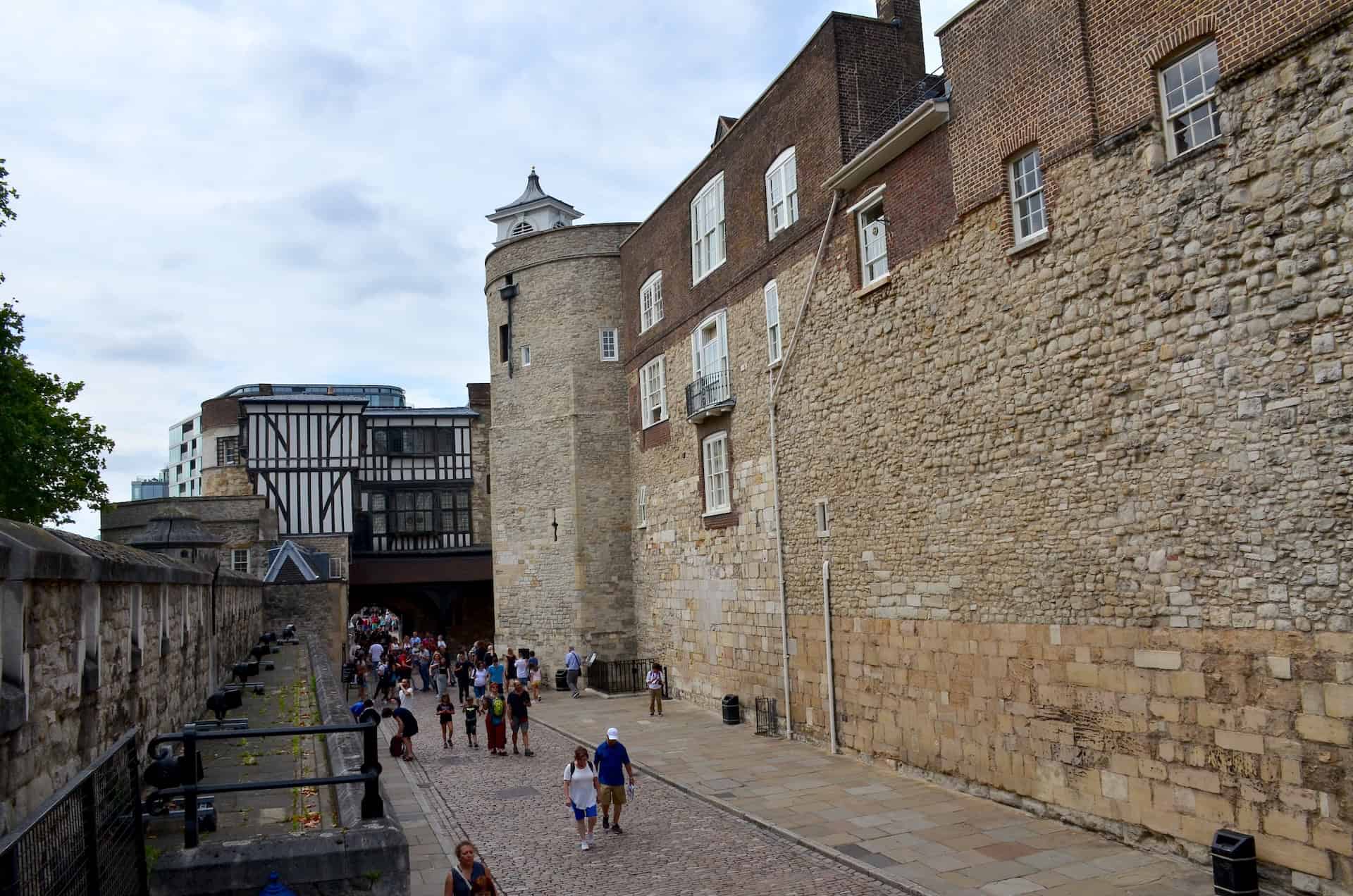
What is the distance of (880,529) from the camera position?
50.8ft

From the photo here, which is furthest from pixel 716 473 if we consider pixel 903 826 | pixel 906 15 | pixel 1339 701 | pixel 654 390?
pixel 1339 701

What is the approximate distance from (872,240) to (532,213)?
38.8 meters

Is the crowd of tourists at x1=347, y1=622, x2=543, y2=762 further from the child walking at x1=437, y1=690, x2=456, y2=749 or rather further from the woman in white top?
the woman in white top

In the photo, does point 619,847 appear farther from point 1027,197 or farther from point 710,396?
point 710,396

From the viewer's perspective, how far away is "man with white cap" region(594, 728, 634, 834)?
477 inches

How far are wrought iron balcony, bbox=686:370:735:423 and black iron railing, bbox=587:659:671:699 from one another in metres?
8.16

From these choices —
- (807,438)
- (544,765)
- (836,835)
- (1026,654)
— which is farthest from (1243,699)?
(544,765)

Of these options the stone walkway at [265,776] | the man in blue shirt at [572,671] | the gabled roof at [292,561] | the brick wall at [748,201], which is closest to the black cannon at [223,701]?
the stone walkway at [265,776]

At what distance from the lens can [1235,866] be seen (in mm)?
8867

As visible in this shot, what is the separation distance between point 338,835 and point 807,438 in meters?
12.6

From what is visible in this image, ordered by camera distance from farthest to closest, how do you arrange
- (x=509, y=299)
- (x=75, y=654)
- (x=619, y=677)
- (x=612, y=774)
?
1. (x=509, y=299)
2. (x=619, y=677)
3. (x=612, y=774)
4. (x=75, y=654)

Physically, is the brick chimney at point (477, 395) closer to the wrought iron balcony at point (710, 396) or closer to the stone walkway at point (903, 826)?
the wrought iron balcony at point (710, 396)

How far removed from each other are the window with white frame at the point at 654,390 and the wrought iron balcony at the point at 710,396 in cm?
288

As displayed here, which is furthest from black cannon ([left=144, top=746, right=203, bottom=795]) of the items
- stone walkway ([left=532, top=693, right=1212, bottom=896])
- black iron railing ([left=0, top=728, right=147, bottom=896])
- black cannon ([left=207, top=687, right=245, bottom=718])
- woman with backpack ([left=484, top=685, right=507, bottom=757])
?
woman with backpack ([left=484, top=685, right=507, bottom=757])
